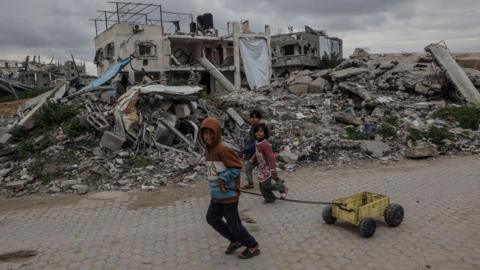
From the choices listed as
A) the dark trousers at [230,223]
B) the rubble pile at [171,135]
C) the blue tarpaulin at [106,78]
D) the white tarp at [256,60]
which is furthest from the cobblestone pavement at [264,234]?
the white tarp at [256,60]

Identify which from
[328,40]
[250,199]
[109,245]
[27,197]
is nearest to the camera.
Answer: [109,245]

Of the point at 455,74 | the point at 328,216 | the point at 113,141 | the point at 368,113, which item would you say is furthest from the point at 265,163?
the point at 455,74

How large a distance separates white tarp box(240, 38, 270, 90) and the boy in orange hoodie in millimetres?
24251

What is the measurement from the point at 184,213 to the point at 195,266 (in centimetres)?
185

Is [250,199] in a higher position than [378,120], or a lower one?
lower

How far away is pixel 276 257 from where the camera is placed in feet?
12.6

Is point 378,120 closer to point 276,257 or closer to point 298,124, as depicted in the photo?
point 298,124

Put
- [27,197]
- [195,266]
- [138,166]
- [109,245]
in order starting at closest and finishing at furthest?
[195,266]
[109,245]
[27,197]
[138,166]

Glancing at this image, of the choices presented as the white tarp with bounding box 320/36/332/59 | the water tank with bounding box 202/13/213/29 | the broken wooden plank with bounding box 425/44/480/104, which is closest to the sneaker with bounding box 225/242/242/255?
the broken wooden plank with bounding box 425/44/480/104

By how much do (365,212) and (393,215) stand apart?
1.21 ft

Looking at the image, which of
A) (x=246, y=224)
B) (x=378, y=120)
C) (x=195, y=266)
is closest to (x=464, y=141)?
(x=378, y=120)

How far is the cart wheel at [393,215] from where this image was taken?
4445 millimetres

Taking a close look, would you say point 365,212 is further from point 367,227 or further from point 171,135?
point 171,135

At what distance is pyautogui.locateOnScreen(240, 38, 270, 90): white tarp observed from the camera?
91.7 ft
